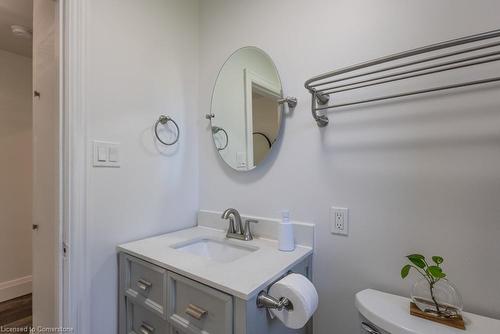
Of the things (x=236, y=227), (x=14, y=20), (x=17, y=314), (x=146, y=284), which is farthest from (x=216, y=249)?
(x=14, y=20)

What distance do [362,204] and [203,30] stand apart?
4.72ft

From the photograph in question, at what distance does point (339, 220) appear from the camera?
107 centimetres

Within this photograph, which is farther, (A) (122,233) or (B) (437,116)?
(A) (122,233)

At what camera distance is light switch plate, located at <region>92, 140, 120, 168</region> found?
1.14 meters

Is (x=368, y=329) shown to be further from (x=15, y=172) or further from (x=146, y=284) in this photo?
(x=15, y=172)

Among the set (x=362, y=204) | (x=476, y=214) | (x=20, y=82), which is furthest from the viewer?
(x=20, y=82)

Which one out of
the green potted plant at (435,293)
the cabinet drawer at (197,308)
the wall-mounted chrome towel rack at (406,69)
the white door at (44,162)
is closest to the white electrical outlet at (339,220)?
the green potted plant at (435,293)

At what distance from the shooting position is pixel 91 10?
1139 millimetres

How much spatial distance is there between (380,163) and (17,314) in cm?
293

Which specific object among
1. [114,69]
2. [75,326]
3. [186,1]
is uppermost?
[186,1]

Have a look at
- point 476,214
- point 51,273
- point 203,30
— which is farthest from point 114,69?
point 476,214

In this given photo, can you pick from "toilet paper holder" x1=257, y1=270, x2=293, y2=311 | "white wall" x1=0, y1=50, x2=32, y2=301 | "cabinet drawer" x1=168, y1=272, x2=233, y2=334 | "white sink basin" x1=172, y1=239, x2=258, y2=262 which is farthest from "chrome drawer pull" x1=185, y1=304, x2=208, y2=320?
"white wall" x1=0, y1=50, x2=32, y2=301

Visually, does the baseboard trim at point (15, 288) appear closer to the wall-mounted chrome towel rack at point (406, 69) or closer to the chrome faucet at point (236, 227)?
the chrome faucet at point (236, 227)

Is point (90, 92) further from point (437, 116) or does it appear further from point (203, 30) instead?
point (437, 116)
